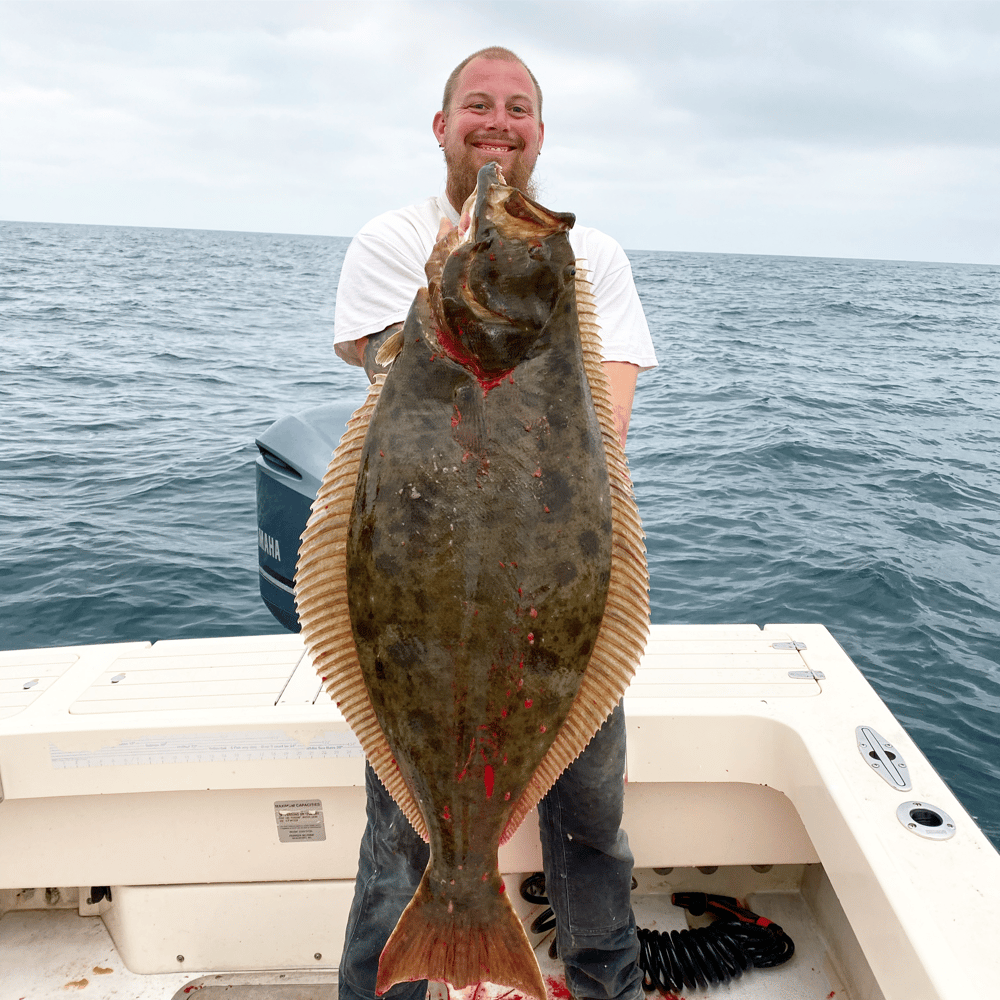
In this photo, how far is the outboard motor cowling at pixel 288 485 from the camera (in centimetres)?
381

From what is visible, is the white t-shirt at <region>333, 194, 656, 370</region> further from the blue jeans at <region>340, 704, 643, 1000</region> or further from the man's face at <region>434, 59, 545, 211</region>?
the blue jeans at <region>340, 704, 643, 1000</region>

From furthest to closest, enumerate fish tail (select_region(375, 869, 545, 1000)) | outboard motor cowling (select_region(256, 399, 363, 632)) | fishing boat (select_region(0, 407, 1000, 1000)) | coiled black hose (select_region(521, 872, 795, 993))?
outboard motor cowling (select_region(256, 399, 363, 632)) < coiled black hose (select_region(521, 872, 795, 993)) < fishing boat (select_region(0, 407, 1000, 1000)) < fish tail (select_region(375, 869, 545, 1000))

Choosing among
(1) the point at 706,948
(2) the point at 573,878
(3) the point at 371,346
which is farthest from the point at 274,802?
(3) the point at 371,346

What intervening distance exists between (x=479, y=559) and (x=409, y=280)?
100 centimetres

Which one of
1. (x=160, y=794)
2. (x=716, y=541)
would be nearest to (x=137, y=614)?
(x=160, y=794)

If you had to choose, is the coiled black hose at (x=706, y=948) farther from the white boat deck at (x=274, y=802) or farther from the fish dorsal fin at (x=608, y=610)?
the fish dorsal fin at (x=608, y=610)

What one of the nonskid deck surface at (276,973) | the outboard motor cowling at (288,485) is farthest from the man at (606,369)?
the outboard motor cowling at (288,485)

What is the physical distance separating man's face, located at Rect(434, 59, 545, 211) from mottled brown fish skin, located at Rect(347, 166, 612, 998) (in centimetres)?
89

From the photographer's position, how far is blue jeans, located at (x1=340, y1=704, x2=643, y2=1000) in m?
2.27

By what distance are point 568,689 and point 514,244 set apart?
86 cm

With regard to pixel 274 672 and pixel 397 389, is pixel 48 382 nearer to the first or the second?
pixel 274 672

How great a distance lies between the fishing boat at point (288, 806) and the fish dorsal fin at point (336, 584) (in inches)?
48.1

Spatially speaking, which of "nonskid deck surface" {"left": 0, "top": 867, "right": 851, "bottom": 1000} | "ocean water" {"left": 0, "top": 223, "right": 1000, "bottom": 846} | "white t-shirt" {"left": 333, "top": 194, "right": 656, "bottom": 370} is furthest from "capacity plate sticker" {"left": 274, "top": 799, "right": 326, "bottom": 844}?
"ocean water" {"left": 0, "top": 223, "right": 1000, "bottom": 846}

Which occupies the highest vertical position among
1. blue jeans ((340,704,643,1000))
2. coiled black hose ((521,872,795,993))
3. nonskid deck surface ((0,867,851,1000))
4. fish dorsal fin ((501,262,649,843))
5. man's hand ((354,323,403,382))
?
man's hand ((354,323,403,382))
